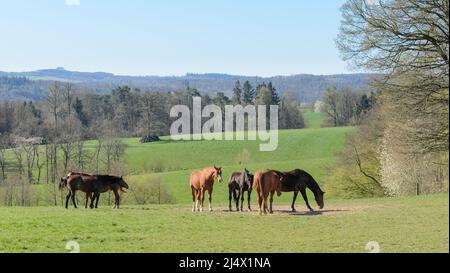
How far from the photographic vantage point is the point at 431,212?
66.7 feet

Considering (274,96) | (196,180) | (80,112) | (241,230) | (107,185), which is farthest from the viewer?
(274,96)

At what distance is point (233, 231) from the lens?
53.4 ft

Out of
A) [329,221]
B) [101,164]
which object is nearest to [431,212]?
[329,221]

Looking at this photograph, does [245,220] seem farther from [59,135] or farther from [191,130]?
[191,130]

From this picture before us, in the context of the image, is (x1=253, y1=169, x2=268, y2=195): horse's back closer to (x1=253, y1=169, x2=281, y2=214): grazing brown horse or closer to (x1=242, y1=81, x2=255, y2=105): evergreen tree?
(x1=253, y1=169, x2=281, y2=214): grazing brown horse

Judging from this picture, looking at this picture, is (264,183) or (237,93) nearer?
(264,183)

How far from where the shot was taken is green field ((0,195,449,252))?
13.0 metres

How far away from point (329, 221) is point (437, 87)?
9713 mm

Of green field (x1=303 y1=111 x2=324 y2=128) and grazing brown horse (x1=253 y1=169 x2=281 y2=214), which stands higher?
grazing brown horse (x1=253 y1=169 x2=281 y2=214)

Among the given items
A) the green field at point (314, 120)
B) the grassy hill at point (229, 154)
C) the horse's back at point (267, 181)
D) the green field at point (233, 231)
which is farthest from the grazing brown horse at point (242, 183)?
the green field at point (314, 120)

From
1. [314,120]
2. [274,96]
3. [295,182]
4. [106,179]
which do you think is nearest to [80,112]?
[274,96]

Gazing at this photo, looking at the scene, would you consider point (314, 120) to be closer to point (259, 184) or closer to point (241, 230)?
point (259, 184)

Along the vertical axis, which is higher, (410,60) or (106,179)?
(410,60)

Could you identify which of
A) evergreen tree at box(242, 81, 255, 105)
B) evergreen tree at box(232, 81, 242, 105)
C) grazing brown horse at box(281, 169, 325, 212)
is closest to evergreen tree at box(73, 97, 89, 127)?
evergreen tree at box(232, 81, 242, 105)
